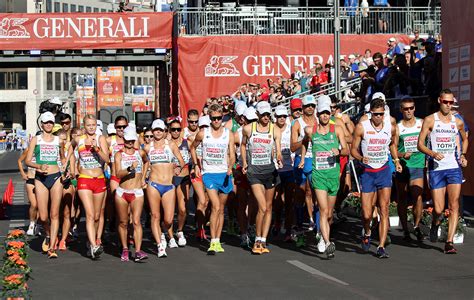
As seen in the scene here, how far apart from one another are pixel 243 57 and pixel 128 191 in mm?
24336

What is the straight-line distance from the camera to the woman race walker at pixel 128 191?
14.6m

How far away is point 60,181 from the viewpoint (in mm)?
15734

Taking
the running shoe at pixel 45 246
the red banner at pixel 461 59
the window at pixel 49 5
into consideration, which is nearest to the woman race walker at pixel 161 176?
the running shoe at pixel 45 246

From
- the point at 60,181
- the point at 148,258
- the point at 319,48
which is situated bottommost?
the point at 148,258

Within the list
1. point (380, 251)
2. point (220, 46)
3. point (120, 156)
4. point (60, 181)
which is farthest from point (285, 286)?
point (220, 46)

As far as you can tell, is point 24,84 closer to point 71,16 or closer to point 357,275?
point 71,16

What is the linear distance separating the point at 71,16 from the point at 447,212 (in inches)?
980

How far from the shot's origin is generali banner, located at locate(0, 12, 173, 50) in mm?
38312

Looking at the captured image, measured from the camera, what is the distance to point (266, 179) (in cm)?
1552

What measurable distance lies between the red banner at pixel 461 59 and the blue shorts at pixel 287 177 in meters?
3.56

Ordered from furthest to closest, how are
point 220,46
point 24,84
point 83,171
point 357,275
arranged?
point 24,84 < point 220,46 < point 83,171 < point 357,275

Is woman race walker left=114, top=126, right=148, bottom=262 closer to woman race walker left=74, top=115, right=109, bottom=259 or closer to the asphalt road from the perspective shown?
the asphalt road

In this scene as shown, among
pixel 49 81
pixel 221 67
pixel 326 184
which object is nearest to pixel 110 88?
pixel 221 67

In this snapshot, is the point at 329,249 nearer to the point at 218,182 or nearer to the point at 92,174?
the point at 218,182
